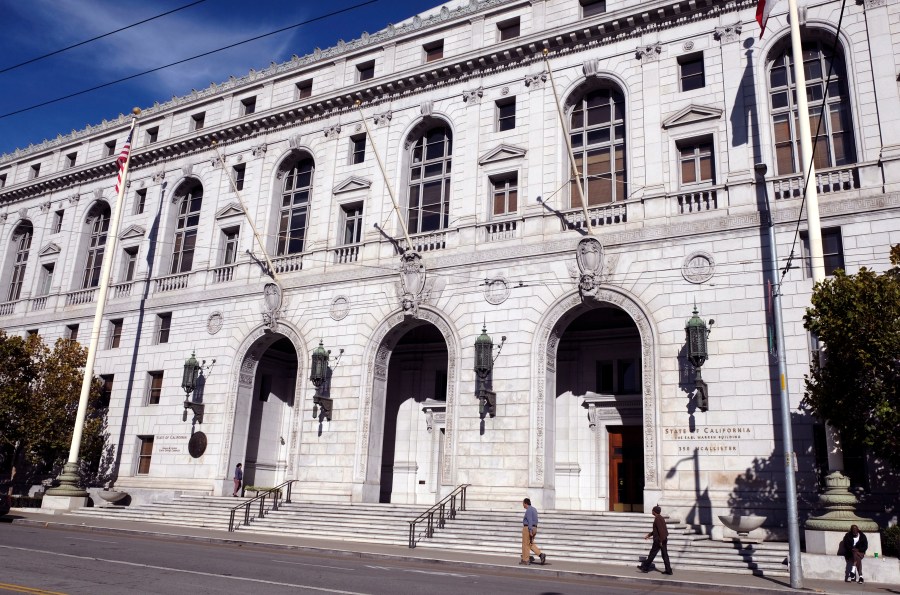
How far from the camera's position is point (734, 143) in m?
26.1

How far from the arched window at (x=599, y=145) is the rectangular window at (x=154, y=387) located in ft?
75.4

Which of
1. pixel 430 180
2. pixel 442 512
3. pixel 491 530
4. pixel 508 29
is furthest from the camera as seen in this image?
pixel 430 180

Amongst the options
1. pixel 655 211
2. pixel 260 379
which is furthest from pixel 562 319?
pixel 260 379

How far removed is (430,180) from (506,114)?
14.9 ft

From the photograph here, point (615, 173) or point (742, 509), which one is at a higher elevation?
point (615, 173)

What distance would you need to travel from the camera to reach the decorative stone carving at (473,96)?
32.4m

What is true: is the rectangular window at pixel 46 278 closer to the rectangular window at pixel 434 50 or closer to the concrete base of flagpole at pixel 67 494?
the concrete base of flagpole at pixel 67 494

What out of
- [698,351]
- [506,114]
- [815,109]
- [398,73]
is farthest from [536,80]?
[698,351]

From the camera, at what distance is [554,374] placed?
28188 millimetres

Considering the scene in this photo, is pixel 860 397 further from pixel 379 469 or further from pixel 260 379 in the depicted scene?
pixel 260 379

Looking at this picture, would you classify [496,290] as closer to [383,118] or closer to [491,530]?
[491,530]

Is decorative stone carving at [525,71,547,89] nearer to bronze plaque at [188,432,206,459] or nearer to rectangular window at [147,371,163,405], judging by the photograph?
bronze plaque at [188,432,206,459]

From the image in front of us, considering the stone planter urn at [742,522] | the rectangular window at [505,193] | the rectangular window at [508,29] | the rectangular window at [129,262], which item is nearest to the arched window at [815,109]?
the rectangular window at [505,193]

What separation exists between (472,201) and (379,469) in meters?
12.1
